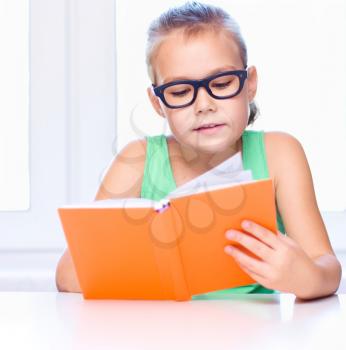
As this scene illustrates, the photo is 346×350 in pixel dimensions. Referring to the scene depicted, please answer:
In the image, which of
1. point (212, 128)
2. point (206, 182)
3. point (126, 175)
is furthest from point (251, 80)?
point (206, 182)

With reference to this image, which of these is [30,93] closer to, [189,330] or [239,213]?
[239,213]

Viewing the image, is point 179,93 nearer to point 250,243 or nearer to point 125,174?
point 125,174

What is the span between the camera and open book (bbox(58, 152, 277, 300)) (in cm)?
99

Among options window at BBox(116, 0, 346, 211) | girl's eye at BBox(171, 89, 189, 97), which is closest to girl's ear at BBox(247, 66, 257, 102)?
girl's eye at BBox(171, 89, 189, 97)

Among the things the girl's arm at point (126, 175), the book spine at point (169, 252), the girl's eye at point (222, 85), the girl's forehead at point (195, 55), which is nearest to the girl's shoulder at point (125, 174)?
the girl's arm at point (126, 175)

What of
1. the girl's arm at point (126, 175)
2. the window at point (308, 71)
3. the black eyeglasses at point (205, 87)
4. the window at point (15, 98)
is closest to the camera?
the black eyeglasses at point (205, 87)

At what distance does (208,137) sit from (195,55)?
0.54 ft

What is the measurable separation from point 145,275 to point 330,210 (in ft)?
3.95

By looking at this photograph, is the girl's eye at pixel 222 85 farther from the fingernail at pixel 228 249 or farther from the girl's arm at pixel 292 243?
the fingernail at pixel 228 249

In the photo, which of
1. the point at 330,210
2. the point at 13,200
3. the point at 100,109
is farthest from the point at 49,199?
the point at 330,210

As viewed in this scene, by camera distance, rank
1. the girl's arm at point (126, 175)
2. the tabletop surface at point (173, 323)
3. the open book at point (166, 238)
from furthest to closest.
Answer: the girl's arm at point (126, 175), the open book at point (166, 238), the tabletop surface at point (173, 323)

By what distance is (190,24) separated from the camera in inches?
55.5

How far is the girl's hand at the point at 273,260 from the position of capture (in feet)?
3.34

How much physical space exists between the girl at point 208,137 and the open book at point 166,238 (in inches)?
6.3
